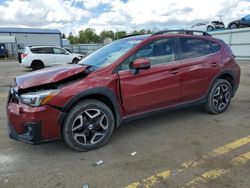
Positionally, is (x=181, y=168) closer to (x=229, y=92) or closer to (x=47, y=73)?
(x=47, y=73)

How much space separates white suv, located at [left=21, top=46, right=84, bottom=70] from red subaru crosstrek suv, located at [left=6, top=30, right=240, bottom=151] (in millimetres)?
10790

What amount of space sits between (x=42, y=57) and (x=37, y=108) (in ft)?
40.2

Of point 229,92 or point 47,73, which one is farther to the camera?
point 229,92

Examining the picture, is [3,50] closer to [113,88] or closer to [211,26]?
[211,26]

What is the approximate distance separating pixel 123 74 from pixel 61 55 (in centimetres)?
1233

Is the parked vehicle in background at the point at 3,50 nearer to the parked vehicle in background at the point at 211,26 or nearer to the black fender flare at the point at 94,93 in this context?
the parked vehicle in background at the point at 211,26

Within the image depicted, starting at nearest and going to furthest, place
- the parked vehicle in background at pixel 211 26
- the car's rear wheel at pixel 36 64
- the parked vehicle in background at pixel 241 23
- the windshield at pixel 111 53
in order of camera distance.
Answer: the windshield at pixel 111 53 → the car's rear wheel at pixel 36 64 → the parked vehicle in background at pixel 241 23 → the parked vehicle in background at pixel 211 26

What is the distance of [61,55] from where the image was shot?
49.4ft

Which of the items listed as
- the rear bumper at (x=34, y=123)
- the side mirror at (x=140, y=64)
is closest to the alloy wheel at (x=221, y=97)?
the side mirror at (x=140, y=64)

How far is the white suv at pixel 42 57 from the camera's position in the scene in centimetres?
1409

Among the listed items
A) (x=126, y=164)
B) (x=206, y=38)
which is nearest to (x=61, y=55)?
(x=206, y=38)

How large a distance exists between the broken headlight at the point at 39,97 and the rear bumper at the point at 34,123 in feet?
0.20

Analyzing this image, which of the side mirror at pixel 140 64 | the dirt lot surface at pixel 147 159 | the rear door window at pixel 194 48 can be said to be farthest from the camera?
the rear door window at pixel 194 48

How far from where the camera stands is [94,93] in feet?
10.9
